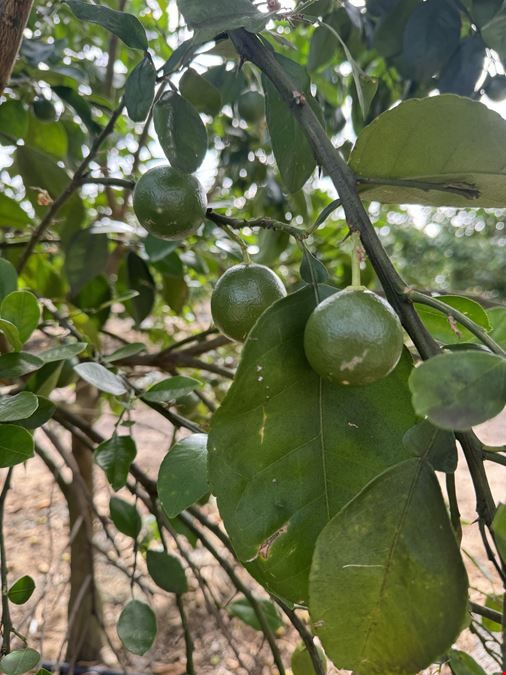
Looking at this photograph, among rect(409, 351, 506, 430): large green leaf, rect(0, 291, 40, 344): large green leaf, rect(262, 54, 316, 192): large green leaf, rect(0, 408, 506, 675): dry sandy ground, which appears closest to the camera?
rect(409, 351, 506, 430): large green leaf

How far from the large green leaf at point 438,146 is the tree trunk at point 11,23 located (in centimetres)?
30

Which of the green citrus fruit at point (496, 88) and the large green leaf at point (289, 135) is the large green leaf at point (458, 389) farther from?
the green citrus fruit at point (496, 88)

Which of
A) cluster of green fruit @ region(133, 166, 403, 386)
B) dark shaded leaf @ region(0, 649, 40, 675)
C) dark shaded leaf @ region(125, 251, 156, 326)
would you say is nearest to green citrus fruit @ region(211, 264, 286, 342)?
cluster of green fruit @ region(133, 166, 403, 386)

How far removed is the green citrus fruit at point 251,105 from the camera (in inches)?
41.3

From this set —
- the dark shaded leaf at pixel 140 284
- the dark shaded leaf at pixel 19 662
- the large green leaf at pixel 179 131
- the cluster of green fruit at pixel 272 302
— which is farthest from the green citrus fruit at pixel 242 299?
the dark shaded leaf at pixel 140 284

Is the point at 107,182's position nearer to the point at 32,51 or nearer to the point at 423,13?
the point at 32,51

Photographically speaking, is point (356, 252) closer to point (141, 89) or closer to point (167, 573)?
point (141, 89)

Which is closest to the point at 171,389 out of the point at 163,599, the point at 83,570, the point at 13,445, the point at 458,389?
the point at 13,445

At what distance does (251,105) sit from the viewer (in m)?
1.05

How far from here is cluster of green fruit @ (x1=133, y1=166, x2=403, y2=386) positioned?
0.31 m

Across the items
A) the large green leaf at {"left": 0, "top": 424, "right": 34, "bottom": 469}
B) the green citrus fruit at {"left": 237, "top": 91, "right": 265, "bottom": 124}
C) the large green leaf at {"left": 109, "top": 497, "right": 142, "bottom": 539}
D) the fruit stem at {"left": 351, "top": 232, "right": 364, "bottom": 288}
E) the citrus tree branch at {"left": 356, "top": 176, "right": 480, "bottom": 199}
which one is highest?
the green citrus fruit at {"left": 237, "top": 91, "right": 265, "bottom": 124}

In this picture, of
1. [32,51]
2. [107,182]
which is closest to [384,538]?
[107,182]

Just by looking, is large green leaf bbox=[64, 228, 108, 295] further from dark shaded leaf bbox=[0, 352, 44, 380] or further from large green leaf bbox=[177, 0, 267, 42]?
large green leaf bbox=[177, 0, 267, 42]

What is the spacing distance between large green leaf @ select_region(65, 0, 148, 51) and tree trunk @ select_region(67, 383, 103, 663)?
2.61ft
